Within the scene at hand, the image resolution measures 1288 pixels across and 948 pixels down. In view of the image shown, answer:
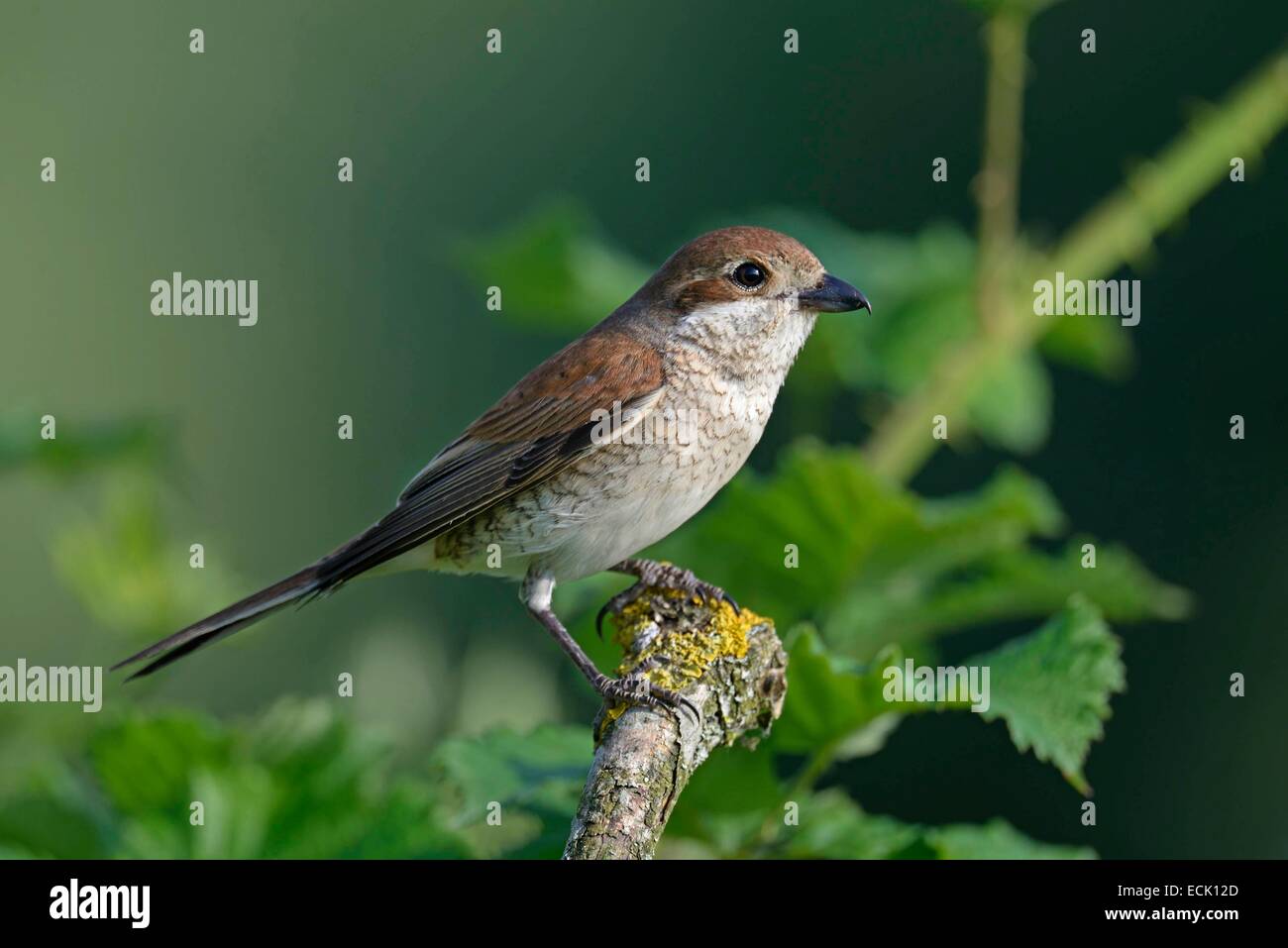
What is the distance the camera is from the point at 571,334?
4.55 metres

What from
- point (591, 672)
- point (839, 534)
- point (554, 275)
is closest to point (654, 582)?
point (591, 672)

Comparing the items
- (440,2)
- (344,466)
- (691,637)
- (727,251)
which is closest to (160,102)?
(440,2)

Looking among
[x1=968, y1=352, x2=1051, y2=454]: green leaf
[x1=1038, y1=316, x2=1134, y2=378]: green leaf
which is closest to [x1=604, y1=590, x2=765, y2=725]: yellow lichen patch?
[x1=968, y1=352, x2=1051, y2=454]: green leaf

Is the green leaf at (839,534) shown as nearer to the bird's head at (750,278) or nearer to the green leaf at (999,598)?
the green leaf at (999,598)

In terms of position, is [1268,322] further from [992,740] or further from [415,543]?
[415,543]

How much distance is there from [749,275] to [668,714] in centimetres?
178

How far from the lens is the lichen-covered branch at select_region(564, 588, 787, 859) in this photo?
2.19m

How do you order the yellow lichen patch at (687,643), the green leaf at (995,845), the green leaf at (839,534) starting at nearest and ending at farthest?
1. the yellow lichen patch at (687,643)
2. the green leaf at (995,845)
3. the green leaf at (839,534)

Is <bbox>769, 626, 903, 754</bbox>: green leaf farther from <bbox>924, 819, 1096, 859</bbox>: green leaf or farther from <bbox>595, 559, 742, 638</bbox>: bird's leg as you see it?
<bbox>595, 559, 742, 638</bbox>: bird's leg

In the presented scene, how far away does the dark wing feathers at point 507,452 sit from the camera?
147 inches

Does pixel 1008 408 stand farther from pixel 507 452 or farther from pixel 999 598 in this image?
pixel 507 452

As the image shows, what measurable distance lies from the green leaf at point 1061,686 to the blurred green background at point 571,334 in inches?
26.8

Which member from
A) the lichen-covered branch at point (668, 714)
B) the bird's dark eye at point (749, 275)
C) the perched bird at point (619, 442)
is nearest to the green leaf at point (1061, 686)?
the lichen-covered branch at point (668, 714)

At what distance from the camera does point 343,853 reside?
9.09 ft
